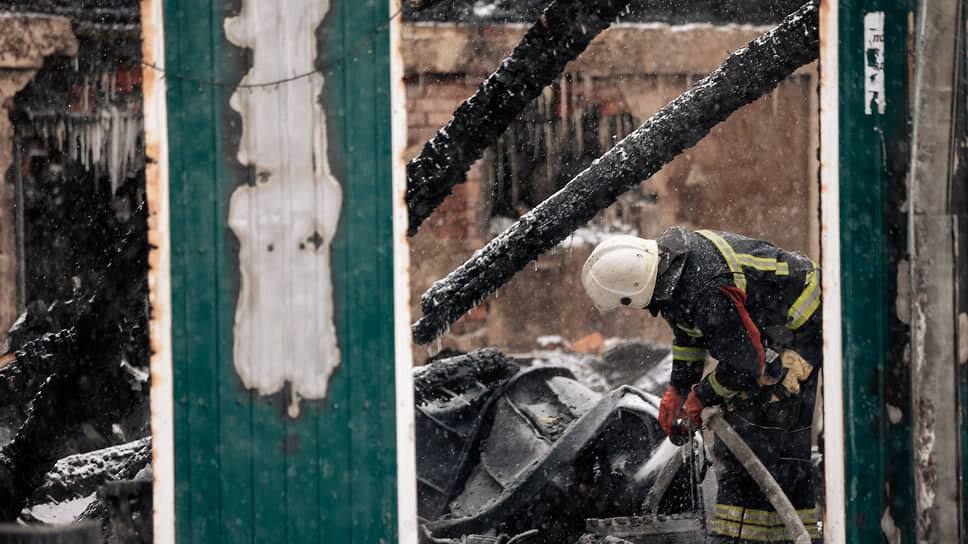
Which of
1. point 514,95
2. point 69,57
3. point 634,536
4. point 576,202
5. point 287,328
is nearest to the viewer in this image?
point 287,328

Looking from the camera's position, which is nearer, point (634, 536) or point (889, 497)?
point (889, 497)

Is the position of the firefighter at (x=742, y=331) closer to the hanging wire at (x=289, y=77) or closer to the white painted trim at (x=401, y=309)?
the white painted trim at (x=401, y=309)

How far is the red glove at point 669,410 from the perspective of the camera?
3973mm

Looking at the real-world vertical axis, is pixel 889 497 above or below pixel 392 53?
below

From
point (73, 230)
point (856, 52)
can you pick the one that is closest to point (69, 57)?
point (73, 230)

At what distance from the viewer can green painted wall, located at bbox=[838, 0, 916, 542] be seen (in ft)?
9.41

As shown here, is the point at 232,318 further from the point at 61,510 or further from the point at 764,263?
the point at 61,510

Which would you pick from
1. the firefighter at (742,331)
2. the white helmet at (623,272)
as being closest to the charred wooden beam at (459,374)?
the firefighter at (742,331)

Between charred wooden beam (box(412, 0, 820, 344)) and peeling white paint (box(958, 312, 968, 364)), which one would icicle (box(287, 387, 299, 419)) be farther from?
charred wooden beam (box(412, 0, 820, 344))

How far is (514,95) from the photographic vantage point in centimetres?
432

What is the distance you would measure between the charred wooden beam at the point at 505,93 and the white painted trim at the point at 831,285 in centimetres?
125

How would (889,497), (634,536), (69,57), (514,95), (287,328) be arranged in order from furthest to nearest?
(69,57) → (514,95) → (634,536) → (889,497) → (287,328)

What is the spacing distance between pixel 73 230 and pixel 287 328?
6788 millimetres

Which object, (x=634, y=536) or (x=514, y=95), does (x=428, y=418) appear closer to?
(x=634, y=536)
